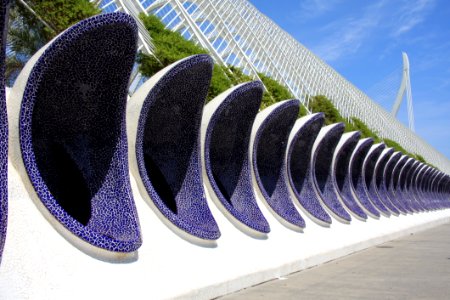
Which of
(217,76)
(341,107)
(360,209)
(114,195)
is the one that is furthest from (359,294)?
(341,107)

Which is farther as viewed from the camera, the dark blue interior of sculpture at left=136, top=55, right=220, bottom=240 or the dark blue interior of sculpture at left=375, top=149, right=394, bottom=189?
the dark blue interior of sculpture at left=375, top=149, right=394, bottom=189

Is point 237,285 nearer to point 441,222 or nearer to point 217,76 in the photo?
point 217,76

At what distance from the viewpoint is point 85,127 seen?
6.12m

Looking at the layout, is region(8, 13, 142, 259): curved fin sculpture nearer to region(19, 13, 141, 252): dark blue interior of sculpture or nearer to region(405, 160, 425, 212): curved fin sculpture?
region(19, 13, 141, 252): dark blue interior of sculpture

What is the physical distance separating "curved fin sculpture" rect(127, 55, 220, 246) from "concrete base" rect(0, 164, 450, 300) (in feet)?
0.84

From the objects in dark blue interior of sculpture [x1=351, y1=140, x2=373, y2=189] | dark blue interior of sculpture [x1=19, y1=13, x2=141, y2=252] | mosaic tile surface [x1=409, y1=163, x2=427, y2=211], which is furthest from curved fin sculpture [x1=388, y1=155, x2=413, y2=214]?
dark blue interior of sculpture [x1=19, y1=13, x2=141, y2=252]

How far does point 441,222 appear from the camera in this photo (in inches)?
1128

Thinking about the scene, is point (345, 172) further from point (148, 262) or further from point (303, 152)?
point (148, 262)

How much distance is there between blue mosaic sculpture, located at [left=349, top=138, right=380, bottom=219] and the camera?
16156mm

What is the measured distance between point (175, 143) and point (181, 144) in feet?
0.29

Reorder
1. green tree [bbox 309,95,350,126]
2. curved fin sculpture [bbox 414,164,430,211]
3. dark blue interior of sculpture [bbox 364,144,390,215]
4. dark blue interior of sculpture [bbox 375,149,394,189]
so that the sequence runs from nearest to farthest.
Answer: dark blue interior of sculpture [bbox 364,144,390,215] < dark blue interior of sculpture [bbox 375,149,394,189] < green tree [bbox 309,95,350,126] < curved fin sculpture [bbox 414,164,430,211]

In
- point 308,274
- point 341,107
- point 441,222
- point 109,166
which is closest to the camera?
point 109,166

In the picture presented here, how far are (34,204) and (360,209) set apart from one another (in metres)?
12.3

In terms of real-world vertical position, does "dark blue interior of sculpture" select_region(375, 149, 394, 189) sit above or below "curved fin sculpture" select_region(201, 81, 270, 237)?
above
